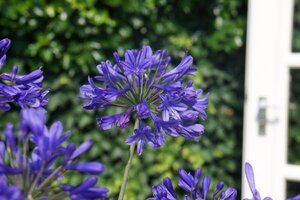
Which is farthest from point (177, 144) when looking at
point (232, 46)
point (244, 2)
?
point (244, 2)

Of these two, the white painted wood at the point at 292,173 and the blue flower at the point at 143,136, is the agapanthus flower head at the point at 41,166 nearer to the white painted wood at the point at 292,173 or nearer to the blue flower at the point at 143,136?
the blue flower at the point at 143,136

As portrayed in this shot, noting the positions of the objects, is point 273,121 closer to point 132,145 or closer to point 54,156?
point 132,145

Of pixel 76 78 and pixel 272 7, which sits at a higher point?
pixel 272 7

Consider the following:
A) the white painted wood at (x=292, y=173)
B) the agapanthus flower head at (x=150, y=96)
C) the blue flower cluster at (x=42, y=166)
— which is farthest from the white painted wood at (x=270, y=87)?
the blue flower cluster at (x=42, y=166)

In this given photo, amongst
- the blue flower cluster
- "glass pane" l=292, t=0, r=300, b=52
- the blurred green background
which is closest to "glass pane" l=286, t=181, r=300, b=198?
the blurred green background

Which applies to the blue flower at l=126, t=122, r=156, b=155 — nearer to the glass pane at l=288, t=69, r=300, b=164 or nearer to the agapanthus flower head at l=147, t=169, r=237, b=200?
the agapanthus flower head at l=147, t=169, r=237, b=200

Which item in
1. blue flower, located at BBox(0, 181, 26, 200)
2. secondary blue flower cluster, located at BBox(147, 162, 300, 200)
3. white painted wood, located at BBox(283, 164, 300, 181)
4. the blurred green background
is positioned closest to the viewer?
blue flower, located at BBox(0, 181, 26, 200)
